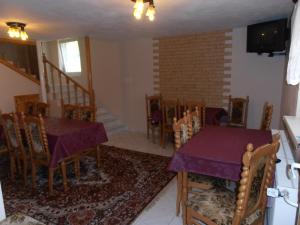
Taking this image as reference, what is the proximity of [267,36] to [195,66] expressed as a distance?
1.48m

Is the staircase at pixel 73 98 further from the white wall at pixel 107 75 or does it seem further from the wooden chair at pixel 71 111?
the wooden chair at pixel 71 111

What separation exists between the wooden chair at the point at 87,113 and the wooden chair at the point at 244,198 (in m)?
2.07

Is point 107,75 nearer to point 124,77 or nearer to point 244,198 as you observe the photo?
point 124,77

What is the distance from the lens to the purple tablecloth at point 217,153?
5.33 ft

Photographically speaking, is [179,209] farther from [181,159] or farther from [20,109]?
[20,109]

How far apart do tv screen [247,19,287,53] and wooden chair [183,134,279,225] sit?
93.3 inches

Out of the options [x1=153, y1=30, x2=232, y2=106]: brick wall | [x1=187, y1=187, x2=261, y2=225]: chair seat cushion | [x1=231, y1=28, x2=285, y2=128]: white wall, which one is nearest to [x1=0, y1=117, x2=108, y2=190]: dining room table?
[x1=187, y1=187, x2=261, y2=225]: chair seat cushion

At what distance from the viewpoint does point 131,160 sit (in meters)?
3.52

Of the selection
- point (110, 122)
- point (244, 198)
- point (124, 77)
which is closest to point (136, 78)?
point (124, 77)

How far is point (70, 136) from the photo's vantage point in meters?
2.63

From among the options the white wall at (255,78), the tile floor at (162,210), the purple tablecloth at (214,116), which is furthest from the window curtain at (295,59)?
the white wall at (255,78)

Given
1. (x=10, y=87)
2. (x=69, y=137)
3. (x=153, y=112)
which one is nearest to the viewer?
(x=69, y=137)

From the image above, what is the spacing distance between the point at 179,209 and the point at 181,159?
2.18 feet

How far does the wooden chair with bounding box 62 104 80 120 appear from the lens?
3412 mm
